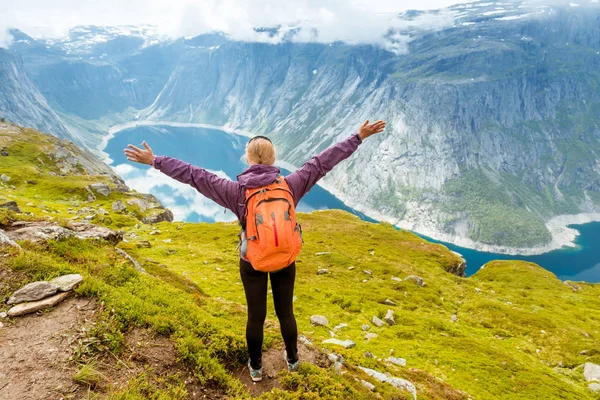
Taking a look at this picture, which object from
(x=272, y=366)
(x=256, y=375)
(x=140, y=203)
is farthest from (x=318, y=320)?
(x=140, y=203)

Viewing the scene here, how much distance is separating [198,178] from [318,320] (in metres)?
14.0

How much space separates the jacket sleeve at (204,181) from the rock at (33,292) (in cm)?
421

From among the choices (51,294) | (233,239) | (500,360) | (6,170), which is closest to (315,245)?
(233,239)

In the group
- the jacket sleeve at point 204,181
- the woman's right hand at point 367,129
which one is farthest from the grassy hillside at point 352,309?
the woman's right hand at point 367,129

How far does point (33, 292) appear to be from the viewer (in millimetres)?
8031

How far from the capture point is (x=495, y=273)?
50.5 m

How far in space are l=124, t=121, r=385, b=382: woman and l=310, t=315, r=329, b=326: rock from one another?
11.1 metres

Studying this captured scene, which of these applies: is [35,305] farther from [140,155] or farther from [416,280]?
[416,280]

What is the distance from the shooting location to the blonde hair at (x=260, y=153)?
23.1 feet

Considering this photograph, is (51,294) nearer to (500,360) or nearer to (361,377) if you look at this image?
(361,377)

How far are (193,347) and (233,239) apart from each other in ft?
106

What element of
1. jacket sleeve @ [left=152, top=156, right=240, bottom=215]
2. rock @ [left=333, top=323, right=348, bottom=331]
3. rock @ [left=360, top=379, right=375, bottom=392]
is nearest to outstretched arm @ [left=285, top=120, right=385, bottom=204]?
jacket sleeve @ [left=152, top=156, right=240, bottom=215]

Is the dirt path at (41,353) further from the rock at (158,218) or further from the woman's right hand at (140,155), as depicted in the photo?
the rock at (158,218)

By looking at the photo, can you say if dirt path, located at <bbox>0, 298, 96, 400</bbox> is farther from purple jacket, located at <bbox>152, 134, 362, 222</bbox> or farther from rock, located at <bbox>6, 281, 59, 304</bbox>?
purple jacket, located at <bbox>152, 134, 362, 222</bbox>
